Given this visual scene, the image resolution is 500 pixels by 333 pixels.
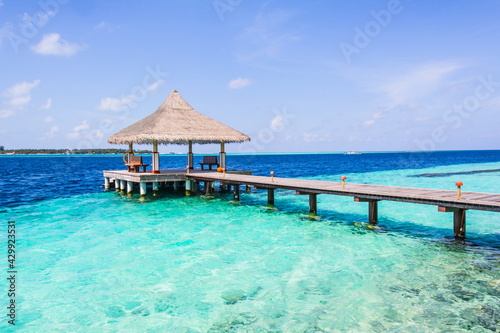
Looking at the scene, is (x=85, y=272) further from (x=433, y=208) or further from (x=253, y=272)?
(x=433, y=208)

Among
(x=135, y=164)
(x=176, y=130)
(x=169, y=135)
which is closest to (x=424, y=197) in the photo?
(x=169, y=135)

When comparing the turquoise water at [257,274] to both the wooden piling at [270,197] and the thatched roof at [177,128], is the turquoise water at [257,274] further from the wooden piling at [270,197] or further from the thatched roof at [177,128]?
the thatched roof at [177,128]

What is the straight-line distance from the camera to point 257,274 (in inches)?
318

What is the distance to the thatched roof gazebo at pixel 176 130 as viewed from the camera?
62.8ft

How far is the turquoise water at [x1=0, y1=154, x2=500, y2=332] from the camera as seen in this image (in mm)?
5973

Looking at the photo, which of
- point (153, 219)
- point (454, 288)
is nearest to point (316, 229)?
point (454, 288)

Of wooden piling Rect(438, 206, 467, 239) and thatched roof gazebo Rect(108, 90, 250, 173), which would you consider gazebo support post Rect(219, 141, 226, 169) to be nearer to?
thatched roof gazebo Rect(108, 90, 250, 173)

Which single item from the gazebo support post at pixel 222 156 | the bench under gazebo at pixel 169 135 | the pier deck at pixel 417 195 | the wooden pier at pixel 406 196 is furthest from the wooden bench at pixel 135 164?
the pier deck at pixel 417 195

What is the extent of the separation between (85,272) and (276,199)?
41.3 feet

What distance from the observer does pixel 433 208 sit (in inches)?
635

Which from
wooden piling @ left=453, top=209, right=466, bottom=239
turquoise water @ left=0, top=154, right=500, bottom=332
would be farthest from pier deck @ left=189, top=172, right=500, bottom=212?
turquoise water @ left=0, top=154, right=500, bottom=332

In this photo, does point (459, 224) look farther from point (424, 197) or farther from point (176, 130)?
point (176, 130)

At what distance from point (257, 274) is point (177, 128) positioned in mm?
13514

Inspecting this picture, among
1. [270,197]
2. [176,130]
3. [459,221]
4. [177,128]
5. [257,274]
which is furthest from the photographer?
[177,128]
